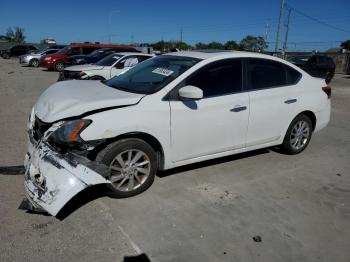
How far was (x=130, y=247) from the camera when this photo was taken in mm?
3051

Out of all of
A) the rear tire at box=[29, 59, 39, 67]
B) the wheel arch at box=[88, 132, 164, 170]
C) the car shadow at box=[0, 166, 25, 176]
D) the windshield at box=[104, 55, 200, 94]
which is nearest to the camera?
the wheel arch at box=[88, 132, 164, 170]

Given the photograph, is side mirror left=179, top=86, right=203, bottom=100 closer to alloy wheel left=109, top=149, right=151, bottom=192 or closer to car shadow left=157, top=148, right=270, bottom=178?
alloy wheel left=109, top=149, right=151, bottom=192

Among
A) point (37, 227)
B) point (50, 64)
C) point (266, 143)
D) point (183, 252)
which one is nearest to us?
point (183, 252)

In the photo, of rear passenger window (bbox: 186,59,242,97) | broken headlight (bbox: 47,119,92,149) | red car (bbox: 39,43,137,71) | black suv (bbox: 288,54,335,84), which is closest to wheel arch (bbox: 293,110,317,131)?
rear passenger window (bbox: 186,59,242,97)

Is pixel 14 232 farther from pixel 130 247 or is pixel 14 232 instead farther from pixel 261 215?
pixel 261 215

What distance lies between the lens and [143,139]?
396 centimetres

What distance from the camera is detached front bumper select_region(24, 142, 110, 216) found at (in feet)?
10.4

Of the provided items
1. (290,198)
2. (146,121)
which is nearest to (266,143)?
(290,198)

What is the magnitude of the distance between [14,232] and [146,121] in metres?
1.72

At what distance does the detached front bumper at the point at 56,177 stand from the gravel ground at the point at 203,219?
305mm

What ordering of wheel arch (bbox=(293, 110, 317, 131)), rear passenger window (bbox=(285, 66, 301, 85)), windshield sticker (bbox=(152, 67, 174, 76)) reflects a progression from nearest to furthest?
windshield sticker (bbox=(152, 67, 174, 76))
rear passenger window (bbox=(285, 66, 301, 85))
wheel arch (bbox=(293, 110, 317, 131))

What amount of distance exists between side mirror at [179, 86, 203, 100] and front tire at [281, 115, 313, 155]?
2.16m

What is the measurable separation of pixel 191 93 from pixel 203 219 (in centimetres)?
141

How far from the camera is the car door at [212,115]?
4.12 meters
